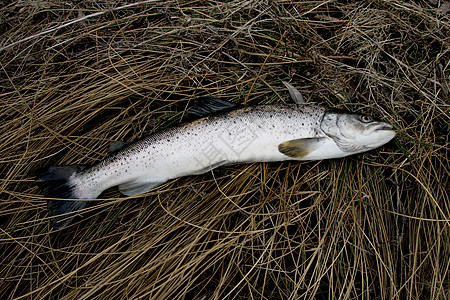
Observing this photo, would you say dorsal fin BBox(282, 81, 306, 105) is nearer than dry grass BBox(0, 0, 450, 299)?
No

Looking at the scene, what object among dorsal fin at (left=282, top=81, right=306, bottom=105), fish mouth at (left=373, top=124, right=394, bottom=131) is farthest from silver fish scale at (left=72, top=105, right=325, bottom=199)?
fish mouth at (left=373, top=124, right=394, bottom=131)

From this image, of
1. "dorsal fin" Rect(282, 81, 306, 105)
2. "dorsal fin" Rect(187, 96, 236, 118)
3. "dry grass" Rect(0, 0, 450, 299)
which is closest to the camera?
"dry grass" Rect(0, 0, 450, 299)

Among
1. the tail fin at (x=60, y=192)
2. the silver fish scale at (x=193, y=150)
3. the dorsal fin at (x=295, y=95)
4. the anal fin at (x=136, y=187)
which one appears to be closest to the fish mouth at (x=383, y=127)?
the silver fish scale at (x=193, y=150)

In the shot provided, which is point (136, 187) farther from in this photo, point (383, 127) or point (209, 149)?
point (383, 127)

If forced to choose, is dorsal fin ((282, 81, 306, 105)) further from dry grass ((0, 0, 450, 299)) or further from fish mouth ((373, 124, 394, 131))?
fish mouth ((373, 124, 394, 131))

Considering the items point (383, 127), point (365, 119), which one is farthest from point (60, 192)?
point (383, 127)

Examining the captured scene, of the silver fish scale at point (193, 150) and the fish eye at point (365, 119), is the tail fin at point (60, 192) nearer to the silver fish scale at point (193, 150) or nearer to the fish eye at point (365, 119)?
the silver fish scale at point (193, 150)
